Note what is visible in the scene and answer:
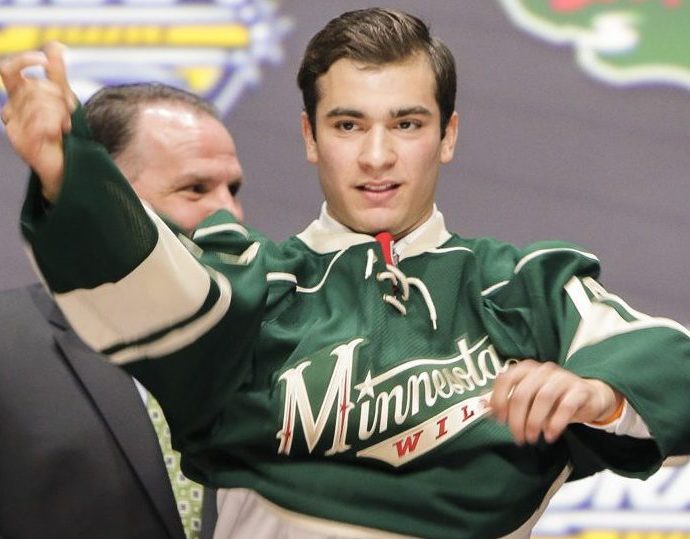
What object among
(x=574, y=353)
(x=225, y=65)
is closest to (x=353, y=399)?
(x=574, y=353)

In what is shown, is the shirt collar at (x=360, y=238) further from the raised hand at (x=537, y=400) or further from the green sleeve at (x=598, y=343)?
the raised hand at (x=537, y=400)

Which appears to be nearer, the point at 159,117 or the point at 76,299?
the point at 76,299

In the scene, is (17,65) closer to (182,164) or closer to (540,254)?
(540,254)

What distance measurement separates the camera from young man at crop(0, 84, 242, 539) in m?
1.76

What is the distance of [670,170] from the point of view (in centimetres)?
231

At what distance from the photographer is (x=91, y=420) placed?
183cm

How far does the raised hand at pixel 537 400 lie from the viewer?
41.5 inches

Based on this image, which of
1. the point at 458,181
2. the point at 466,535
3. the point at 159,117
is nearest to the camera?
the point at 466,535

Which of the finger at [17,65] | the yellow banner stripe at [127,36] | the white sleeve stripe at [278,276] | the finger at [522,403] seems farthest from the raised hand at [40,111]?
the yellow banner stripe at [127,36]

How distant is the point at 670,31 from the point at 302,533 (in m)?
1.40

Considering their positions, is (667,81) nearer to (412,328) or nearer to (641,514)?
(641,514)

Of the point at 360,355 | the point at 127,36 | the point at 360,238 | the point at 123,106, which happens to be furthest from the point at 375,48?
the point at 127,36

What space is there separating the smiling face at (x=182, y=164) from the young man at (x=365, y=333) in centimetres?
65

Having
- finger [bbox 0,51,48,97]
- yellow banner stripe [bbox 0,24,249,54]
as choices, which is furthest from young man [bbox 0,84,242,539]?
finger [bbox 0,51,48,97]
